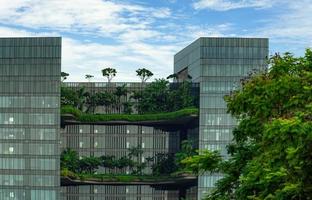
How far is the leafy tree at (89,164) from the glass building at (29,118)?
1224 cm

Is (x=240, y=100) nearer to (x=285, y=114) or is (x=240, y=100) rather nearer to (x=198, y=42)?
(x=285, y=114)

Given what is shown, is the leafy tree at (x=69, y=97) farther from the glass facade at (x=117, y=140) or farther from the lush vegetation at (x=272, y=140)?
the lush vegetation at (x=272, y=140)

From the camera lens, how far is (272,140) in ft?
96.1

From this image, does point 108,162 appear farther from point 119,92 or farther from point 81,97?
point 81,97

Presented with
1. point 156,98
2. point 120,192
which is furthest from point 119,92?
point 120,192

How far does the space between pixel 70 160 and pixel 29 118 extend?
41.5 feet

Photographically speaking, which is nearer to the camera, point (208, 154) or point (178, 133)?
point (208, 154)

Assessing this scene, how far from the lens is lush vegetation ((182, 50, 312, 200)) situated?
26.5 metres

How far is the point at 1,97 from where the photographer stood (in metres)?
133

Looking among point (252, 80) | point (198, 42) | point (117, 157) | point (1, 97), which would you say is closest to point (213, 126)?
point (198, 42)

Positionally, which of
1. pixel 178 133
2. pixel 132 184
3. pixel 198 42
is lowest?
pixel 132 184

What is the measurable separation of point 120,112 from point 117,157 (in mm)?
10316

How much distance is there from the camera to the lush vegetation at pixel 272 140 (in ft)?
86.9

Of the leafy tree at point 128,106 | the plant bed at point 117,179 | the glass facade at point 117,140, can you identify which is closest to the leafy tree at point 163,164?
the glass facade at point 117,140
